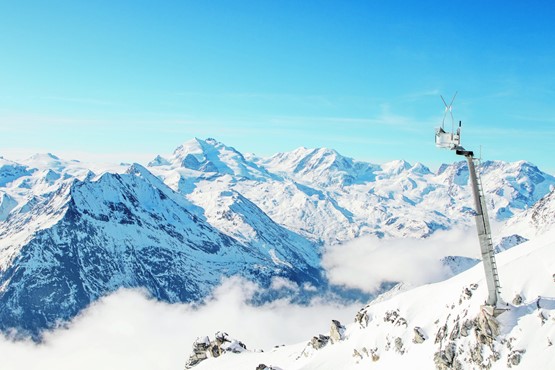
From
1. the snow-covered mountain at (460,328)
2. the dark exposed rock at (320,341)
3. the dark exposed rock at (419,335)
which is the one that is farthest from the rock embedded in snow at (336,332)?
the dark exposed rock at (419,335)

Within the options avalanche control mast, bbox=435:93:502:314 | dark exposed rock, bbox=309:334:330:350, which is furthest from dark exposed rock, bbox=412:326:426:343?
dark exposed rock, bbox=309:334:330:350

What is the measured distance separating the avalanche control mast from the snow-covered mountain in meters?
2.00

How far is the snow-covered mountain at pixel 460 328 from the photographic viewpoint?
136 ft

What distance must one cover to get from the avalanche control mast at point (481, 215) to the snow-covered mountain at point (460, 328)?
78.9 inches

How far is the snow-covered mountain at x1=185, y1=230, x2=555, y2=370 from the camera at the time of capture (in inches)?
1634

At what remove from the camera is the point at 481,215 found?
40.9 metres

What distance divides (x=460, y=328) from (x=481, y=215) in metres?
13.0

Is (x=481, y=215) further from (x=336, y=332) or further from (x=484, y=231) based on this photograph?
(x=336, y=332)

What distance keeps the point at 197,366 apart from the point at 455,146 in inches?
3335

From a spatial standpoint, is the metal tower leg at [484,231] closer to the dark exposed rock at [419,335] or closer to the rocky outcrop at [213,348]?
the dark exposed rock at [419,335]

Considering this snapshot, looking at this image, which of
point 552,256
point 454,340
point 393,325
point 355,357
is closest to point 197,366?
point 355,357

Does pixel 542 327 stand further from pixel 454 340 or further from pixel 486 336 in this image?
pixel 454 340

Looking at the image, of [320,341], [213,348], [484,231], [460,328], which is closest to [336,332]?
[320,341]

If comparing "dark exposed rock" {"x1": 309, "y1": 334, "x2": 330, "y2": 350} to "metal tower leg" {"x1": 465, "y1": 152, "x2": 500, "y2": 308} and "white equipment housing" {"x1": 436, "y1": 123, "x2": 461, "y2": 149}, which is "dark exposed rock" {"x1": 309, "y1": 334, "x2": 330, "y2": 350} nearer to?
"metal tower leg" {"x1": 465, "y1": 152, "x2": 500, "y2": 308}
